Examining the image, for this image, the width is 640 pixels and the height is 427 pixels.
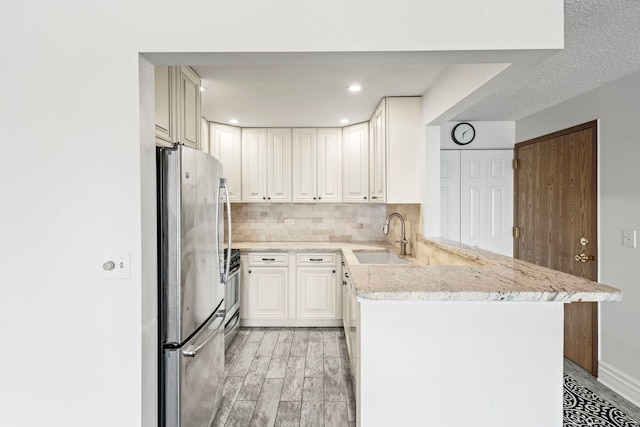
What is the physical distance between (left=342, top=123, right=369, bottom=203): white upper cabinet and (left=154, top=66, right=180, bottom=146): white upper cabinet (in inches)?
86.2

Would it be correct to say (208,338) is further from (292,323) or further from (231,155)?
(231,155)

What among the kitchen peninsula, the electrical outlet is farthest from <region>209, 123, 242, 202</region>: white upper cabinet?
the electrical outlet

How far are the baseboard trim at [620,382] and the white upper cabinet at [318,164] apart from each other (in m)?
2.79

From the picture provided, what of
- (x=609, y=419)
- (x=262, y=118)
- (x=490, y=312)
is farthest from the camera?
(x=262, y=118)

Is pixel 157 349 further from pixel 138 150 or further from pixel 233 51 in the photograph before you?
pixel 233 51

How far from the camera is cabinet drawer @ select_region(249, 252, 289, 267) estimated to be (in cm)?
365

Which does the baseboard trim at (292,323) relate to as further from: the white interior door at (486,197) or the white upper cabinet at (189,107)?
the white upper cabinet at (189,107)

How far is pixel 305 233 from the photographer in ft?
14.1

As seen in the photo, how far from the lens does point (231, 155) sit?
3904mm

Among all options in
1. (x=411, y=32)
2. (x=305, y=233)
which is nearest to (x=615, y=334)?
(x=411, y=32)

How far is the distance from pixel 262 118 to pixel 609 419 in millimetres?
3729

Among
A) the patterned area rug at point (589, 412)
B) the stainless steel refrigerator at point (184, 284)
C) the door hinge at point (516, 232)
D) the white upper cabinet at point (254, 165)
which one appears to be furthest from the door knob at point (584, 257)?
the white upper cabinet at point (254, 165)

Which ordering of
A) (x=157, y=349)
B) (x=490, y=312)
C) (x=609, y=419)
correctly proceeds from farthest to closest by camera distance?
(x=609, y=419) < (x=157, y=349) < (x=490, y=312)

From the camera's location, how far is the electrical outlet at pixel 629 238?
2434 mm
